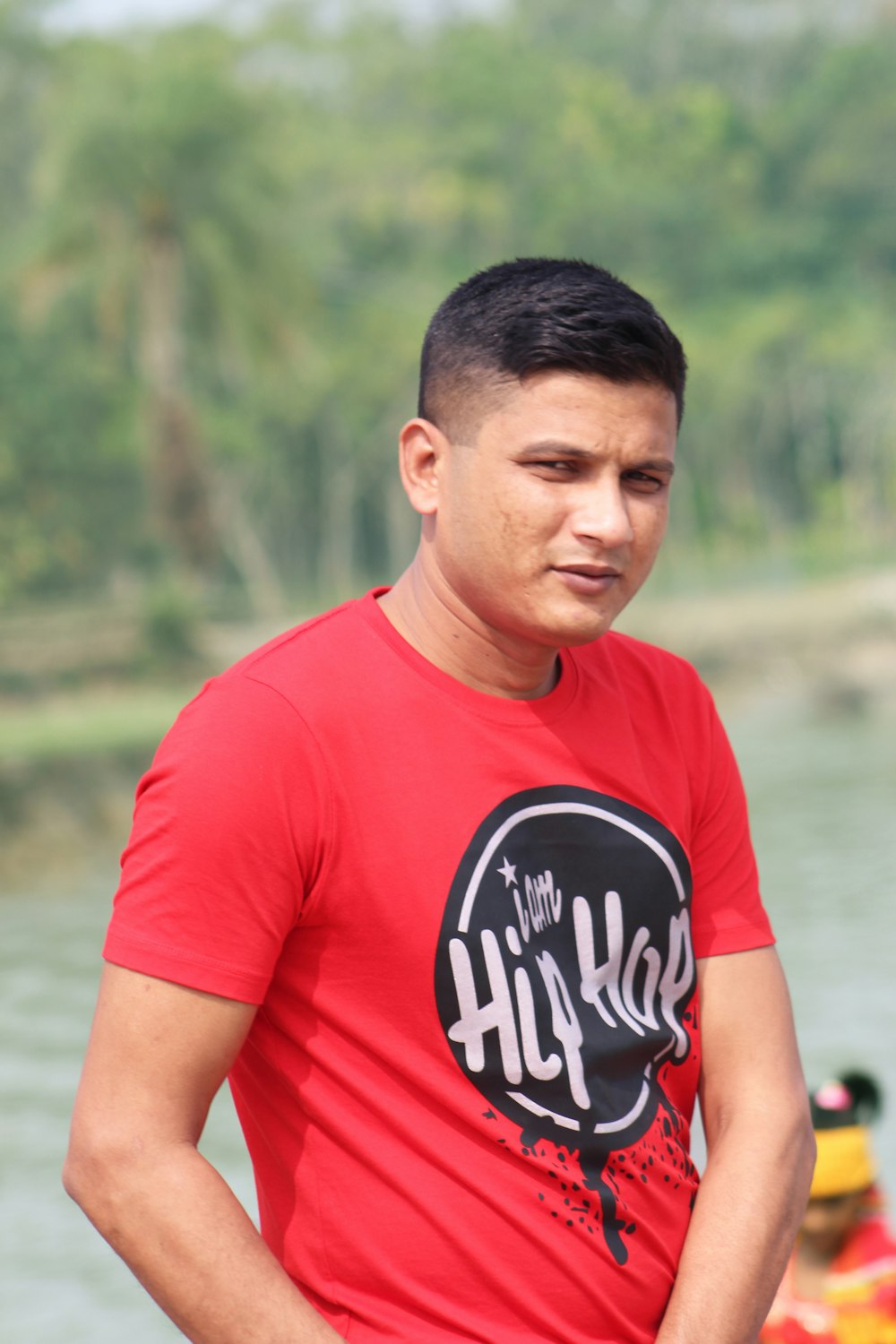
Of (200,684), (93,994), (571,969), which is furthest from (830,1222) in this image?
(200,684)

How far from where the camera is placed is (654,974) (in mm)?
1323

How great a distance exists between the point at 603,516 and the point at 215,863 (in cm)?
37

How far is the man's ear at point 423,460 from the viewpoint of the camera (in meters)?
1.31

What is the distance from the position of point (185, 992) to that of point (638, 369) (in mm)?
547

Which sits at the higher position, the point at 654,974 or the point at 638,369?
the point at 638,369

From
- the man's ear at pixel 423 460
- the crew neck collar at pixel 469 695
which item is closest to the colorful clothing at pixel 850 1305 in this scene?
the crew neck collar at pixel 469 695

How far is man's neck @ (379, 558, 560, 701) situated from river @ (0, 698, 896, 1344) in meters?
4.58

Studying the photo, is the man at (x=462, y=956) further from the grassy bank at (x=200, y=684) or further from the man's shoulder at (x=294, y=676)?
the grassy bank at (x=200, y=684)

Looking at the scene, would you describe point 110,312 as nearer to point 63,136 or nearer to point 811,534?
point 63,136

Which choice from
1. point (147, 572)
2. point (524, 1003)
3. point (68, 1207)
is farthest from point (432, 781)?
point (147, 572)

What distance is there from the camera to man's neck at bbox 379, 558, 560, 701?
132cm

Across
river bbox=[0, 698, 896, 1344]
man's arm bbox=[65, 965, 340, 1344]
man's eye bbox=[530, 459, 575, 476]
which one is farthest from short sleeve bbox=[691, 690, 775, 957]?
river bbox=[0, 698, 896, 1344]

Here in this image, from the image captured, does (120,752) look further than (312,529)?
No

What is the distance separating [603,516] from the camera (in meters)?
1.25
